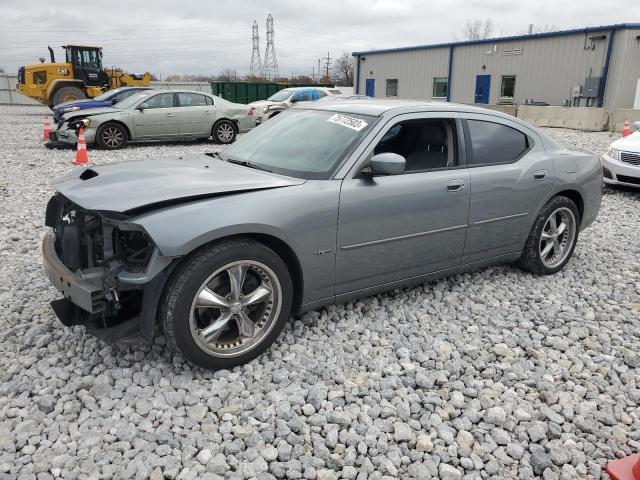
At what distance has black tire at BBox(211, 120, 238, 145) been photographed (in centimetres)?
1405

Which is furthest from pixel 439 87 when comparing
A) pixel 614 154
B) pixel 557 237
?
pixel 557 237

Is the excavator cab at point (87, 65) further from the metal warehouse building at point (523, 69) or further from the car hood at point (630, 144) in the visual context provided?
the car hood at point (630, 144)

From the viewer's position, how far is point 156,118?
13.0 m

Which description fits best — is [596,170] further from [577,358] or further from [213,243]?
[213,243]

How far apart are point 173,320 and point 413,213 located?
1.80 meters

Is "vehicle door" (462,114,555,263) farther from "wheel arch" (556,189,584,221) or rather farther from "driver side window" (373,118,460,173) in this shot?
"wheel arch" (556,189,584,221)

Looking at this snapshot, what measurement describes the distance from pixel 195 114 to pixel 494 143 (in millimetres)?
10596

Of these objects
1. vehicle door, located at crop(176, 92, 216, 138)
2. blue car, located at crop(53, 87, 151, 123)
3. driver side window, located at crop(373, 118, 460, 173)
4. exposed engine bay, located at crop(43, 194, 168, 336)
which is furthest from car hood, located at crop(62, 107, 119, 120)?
driver side window, located at crop(373, 118, 460, 173)

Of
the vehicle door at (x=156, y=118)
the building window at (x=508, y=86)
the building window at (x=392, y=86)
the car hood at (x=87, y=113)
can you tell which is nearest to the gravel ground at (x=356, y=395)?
the car hood at (x=87, y=113)

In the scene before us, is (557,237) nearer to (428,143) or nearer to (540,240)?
(540,240)

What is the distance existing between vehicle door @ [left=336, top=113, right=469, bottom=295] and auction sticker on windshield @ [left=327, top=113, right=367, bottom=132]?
17 centimetres

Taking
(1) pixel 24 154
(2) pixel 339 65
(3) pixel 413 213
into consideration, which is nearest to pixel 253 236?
(3) pixel 413 213

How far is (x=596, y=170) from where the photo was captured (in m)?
5.06

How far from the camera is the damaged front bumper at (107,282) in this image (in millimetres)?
2811
